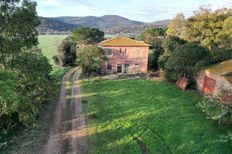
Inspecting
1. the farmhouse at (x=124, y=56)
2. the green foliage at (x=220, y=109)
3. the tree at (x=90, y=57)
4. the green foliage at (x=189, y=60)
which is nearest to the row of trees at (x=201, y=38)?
the green foliage at (x=189, y=60)

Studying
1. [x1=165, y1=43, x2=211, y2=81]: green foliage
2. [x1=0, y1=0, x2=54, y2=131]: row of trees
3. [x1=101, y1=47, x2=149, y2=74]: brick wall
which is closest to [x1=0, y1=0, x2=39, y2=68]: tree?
[x1=0, y1=0, x2=54, y2=131]: row of trees

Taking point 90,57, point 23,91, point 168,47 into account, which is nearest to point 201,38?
point 168,47

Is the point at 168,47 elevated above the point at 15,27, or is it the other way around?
the point at 15,27

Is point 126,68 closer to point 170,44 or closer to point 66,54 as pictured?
point 170,44

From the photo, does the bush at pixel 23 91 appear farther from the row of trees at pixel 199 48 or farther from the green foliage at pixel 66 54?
the green foliage at pixel 66 54

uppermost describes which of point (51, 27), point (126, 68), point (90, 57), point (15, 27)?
point (51, 27)

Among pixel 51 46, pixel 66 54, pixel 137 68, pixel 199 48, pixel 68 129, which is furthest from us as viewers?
pixel 51 46
